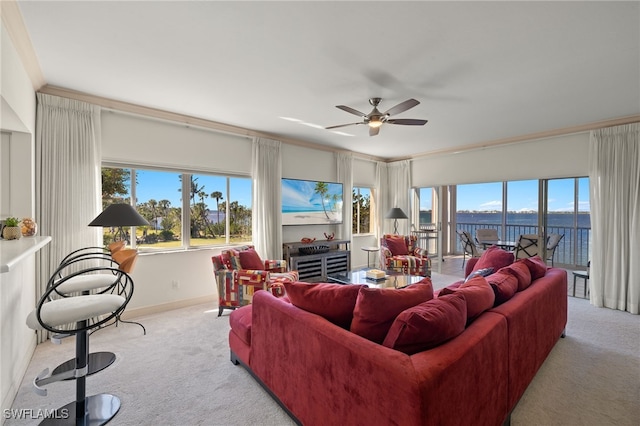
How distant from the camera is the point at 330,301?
1701mm

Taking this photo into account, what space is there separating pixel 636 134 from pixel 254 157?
5329mm

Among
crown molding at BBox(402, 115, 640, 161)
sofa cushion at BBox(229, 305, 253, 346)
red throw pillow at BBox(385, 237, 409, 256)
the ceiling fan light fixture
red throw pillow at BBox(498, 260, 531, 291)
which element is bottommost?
sofa cushion at BBox(229, 305, 253, 346)

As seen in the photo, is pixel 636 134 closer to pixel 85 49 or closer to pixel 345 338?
pixel 345 338

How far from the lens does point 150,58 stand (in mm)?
2473

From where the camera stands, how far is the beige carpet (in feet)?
6.24

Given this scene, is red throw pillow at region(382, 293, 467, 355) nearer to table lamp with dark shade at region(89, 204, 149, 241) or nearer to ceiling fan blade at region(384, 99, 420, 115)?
ceiling fan blade at region(384, 99, 420, 115)

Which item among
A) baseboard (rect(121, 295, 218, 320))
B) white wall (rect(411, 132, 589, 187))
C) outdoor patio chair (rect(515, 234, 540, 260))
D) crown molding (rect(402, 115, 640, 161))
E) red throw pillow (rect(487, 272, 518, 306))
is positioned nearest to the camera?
red throw pillow (rect(487, 272, 518, 306))

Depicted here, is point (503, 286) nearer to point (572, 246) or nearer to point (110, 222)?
point (110, 222)

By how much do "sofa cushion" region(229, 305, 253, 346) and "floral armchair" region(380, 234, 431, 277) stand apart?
10.3 ft

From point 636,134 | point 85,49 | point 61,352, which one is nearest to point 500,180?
point 636,134

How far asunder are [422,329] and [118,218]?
119 inches

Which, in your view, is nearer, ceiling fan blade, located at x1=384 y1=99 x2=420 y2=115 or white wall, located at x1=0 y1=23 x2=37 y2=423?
white wall, located at x1=0 y1=23 x2=37 y2=423

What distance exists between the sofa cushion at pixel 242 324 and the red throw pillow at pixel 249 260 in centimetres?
125

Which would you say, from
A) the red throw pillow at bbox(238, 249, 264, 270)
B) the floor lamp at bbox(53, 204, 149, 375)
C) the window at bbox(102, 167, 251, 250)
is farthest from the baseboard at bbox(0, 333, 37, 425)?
the red throw pillow at bbox(238, 249, 264, 270)
